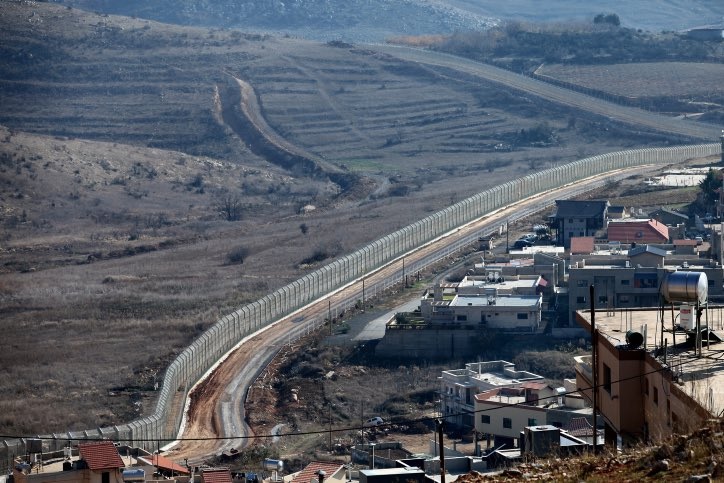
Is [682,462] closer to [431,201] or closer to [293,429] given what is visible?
[293,429]

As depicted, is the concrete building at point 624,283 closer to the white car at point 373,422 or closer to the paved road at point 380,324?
the paved road at point 380,324

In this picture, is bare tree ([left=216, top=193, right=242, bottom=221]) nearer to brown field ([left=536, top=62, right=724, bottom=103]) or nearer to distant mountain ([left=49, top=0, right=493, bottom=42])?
brown field ([left=536, top=62, right=724, bottom=103])

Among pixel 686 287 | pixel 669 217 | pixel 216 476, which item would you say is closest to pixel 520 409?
pixel 216 476

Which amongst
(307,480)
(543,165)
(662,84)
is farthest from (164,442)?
(662,84)

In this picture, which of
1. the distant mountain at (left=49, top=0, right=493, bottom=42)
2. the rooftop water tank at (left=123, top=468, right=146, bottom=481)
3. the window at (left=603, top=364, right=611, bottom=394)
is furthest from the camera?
the distant mountain at (left=49, top=0, right=493, bottom=42)

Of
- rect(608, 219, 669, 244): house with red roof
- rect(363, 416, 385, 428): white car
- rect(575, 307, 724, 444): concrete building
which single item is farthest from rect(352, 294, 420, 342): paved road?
rect(575, 307, 724, 444): concrete building

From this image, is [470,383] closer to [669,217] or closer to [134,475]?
[134,475]
